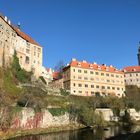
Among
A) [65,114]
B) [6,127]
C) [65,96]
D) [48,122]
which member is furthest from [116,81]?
[6,127]

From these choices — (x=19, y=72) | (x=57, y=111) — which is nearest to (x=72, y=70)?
(x=19, y=72)

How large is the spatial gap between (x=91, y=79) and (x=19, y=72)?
2562 centimetres

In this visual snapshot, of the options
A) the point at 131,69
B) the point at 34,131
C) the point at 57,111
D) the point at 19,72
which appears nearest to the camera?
the point at 34,131

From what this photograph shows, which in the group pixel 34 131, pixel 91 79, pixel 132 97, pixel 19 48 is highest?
pixel 19 48

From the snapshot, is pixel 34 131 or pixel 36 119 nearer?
pixel 34 131

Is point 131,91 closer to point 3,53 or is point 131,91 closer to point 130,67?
point 130,67

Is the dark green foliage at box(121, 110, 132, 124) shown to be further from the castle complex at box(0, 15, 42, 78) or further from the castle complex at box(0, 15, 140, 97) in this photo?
the castle complex at box(0, 15, 42, 78)

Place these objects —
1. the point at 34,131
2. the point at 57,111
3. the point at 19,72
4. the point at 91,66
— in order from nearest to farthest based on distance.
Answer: the point at 34,131
the point at 57,111
the point at 19,72
the point at 91,66

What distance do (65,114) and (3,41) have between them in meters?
24.0

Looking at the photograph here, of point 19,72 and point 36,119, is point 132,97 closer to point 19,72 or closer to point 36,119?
point 19,72

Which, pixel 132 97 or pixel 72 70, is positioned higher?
pixel 72 70

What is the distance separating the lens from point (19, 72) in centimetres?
6412

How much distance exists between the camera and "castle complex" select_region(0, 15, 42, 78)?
6150 centimetres

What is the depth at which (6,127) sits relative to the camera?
37250mm
